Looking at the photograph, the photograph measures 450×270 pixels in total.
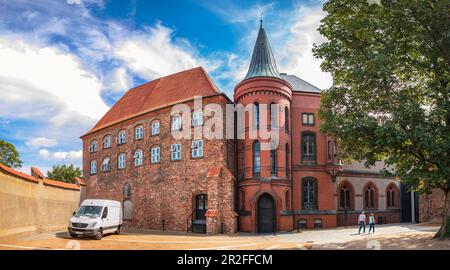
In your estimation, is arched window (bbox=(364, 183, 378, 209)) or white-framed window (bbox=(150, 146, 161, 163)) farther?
arched window (bbox=(364, 183, 378, 209))

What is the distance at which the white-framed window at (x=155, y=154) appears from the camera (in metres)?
30.8

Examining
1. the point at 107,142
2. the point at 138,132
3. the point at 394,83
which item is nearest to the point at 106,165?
the point at 107,142

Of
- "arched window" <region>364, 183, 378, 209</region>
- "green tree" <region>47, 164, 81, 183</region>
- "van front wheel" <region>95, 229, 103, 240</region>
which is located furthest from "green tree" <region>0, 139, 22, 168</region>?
"arched window" <region>364, 183, 378, 209</region>

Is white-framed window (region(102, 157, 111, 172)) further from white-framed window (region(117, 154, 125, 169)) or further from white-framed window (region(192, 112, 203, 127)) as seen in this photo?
white-framed window (region(192, 112, 203, 127))

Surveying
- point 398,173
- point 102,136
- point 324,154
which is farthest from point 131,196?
point 398,173

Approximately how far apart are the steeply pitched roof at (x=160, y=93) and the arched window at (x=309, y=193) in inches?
384

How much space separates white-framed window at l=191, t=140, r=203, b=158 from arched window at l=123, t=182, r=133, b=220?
337 inches

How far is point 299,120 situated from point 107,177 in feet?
62.5

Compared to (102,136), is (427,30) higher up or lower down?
higher up

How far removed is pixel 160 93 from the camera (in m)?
34.1

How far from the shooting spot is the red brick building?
26.5 m

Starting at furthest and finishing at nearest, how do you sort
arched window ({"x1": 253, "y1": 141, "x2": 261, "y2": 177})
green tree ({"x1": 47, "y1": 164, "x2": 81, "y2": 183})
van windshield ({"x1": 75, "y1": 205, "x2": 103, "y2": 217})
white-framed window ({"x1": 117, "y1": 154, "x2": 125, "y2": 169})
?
green tree ({"x1": 47, "y1": 164, "x2": 81, "y2": 183})
white-framed window ({"x1": 117, "y1": 154, "x2": 125, "y2": 169})
arched window ({"x1": 253, "y1": 141, "x2": 261, "y2": 177})
van windshield ({"x1": 75, "y1": 205, "x2": 103, "y2": 217})

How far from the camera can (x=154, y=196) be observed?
30406mm

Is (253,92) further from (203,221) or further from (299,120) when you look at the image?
(203,221)
